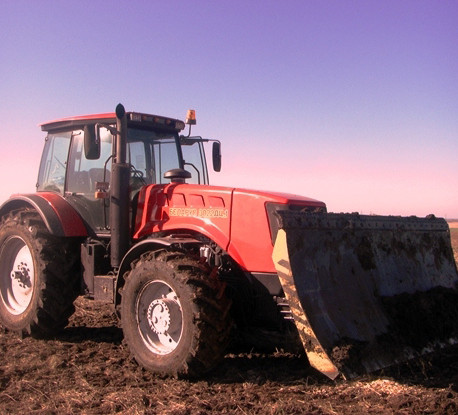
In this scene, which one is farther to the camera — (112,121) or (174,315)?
(112,121)

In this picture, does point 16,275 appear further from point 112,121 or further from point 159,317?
point 159,317

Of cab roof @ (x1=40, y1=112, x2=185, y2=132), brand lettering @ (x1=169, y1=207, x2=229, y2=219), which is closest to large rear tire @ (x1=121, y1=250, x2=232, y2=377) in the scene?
brand lettering @ (x1=169, y1=207, x2=229, y2=219)

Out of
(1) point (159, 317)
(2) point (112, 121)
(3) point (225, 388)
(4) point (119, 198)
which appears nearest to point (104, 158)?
(2) point (112, 121)

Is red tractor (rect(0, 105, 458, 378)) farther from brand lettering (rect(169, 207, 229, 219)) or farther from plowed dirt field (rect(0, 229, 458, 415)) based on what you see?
plowed dirt field (rect(0, 229, 458, 415))

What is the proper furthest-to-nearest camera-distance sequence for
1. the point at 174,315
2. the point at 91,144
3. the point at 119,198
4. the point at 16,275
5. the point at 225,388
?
the point at 16,275, the point at 119,198, the point at 91,144, the point at 174,315, the point at 225,388

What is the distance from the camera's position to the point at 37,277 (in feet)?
20.9

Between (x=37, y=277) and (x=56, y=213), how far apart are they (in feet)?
2.48

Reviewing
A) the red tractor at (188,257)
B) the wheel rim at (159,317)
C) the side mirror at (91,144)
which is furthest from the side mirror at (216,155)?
the wheel rim at (159,317)

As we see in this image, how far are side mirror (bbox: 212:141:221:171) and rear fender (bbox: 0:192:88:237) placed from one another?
69.8 inches

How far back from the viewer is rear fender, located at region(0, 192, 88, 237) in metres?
6.33

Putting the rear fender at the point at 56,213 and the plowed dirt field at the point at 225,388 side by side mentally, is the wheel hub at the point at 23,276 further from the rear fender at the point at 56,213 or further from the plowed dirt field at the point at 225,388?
the plowed dirt field at the point at 225,388

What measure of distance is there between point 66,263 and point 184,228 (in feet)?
5.72

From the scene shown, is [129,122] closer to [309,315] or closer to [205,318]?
[205,318]

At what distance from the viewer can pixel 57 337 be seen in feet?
21.5
